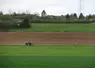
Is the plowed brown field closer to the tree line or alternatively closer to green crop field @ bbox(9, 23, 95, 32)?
green crop field @ bbox(9, 23, 95, 32)

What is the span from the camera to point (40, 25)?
14906 mm

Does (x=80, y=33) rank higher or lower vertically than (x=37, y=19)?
lower

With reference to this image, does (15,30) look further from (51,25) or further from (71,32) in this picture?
(71,32)

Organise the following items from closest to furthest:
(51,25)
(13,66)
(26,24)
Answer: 1. (13,66)
2. (26,24)
3. (51,25)

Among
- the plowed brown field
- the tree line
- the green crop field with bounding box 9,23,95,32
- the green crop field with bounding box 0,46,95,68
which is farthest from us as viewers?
the green crop field with bounding box 9,23,95,32

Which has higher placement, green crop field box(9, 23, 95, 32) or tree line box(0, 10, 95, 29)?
tree line box(0, 10, 95, 29)

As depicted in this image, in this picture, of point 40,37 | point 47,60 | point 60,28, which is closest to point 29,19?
point 40,37

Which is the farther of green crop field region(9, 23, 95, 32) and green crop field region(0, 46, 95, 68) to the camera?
green crop field region(9, 23, 95, 32)

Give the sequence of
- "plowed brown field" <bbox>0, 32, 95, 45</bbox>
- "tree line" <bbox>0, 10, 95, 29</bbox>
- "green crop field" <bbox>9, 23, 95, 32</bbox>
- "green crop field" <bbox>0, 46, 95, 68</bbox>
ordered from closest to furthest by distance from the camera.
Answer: "green crop field" <bbox>0, 46, 95, 68</bbox>, "tree line" <bbox>0, 10, 95, 29</bbox>, "plowed brown field" <bbox>0, 32, 95, 45</bbox>, "green crop field" <bbox>9, 23, 95, 32</bbox>

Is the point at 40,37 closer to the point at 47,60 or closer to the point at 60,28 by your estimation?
the point at 60,28

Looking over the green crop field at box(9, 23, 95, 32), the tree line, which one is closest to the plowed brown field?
the green crop field at box(9, 23, 95, 32)

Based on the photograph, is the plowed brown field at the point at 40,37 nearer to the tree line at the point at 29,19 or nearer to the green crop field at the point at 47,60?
the tree line at the point at 29,19

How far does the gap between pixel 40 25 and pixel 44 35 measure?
57 cm

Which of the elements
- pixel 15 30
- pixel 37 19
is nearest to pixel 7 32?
pixel 15 30
